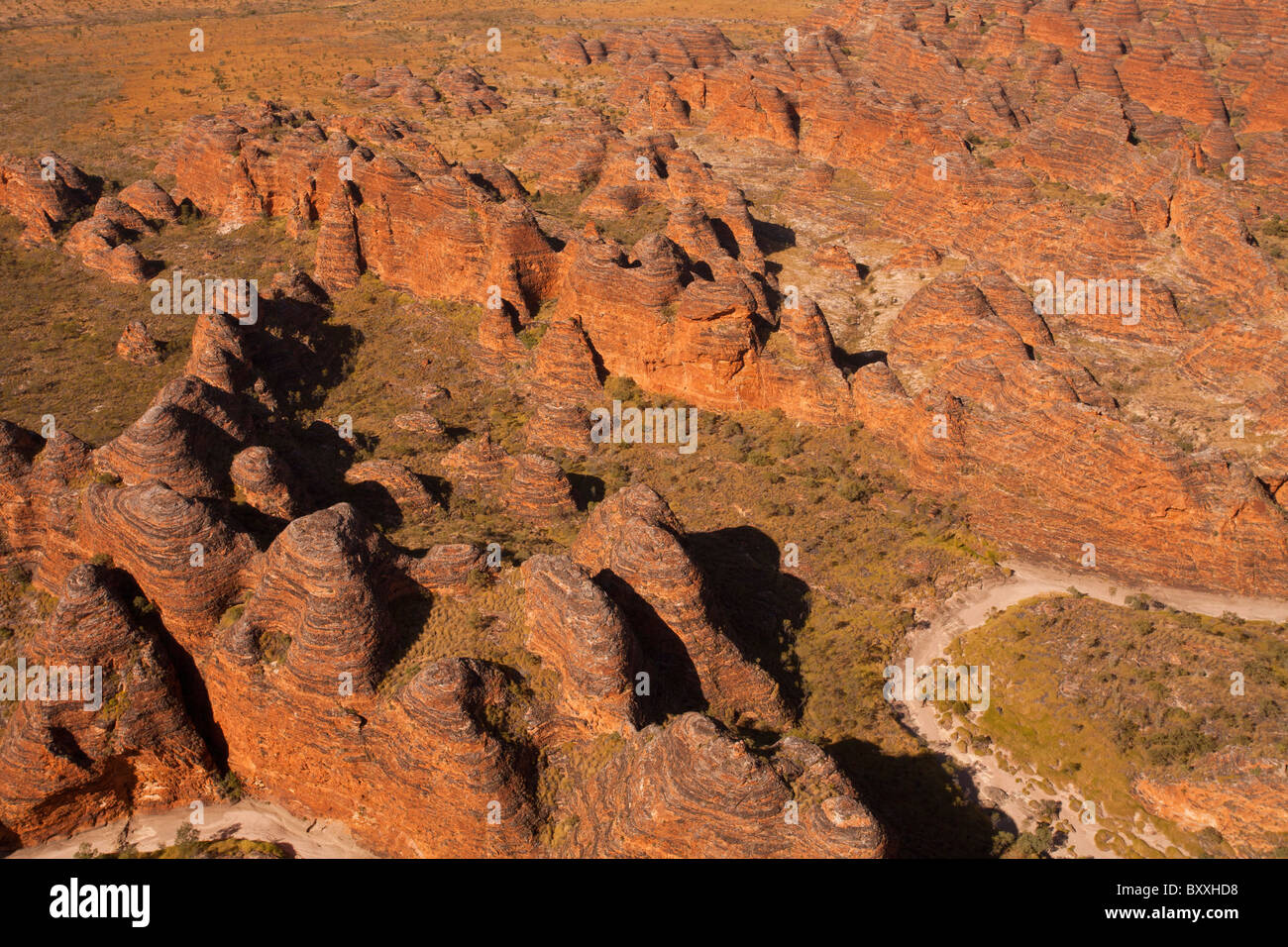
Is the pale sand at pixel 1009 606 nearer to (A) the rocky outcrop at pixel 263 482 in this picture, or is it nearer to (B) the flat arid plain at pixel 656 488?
(B) the flat arid plain at pixel 656 488

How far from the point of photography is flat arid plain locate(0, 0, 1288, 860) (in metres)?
24.9

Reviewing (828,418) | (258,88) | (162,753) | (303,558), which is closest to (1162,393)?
(828,418)

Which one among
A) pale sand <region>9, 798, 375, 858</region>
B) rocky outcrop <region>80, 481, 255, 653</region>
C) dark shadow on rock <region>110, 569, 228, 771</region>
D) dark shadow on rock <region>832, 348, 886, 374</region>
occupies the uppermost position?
dark shadow on rock <region>832, 348, 886, 374</region>

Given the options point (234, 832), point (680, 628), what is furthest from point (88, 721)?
point (680, 628)

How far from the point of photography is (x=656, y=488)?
40344 millimetres

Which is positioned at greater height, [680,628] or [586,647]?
[680,628]

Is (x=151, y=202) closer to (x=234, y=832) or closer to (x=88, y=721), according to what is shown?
(x=88, y=721)

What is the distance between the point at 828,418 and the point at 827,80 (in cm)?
4976

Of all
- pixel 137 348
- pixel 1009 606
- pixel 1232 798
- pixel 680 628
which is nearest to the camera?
pixel 1232 798

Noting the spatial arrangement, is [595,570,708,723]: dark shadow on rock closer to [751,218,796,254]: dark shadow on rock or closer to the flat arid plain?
the flat arid plain

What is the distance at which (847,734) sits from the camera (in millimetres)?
29016

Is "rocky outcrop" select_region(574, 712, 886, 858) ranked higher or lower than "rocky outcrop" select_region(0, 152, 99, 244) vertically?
lower

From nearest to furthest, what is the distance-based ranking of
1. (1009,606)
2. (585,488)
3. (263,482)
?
(263,482) < (1009,606) < (585,488)

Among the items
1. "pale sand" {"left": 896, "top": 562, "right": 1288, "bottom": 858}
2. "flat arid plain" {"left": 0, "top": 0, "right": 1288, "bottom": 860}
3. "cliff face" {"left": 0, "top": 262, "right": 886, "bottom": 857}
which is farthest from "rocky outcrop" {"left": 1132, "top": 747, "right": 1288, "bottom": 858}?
"cliff face" {"left": 0, "top": 262, "right": 886, "bottom": 857}
